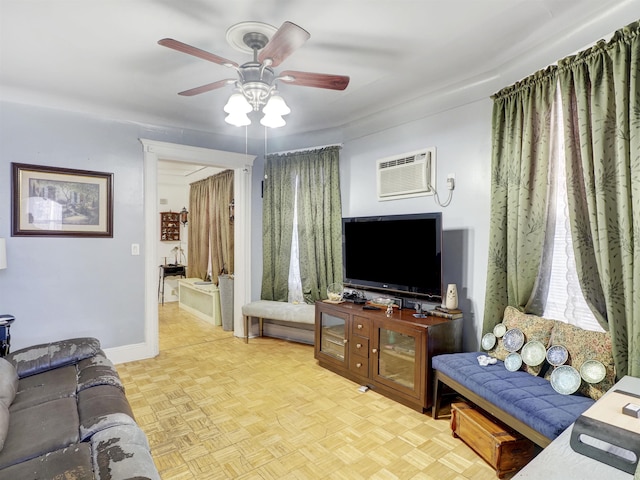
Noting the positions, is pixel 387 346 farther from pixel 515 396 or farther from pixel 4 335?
pixel 4 335

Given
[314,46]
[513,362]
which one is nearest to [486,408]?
[513,362]

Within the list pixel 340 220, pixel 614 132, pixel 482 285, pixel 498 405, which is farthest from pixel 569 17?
pixel 340 220

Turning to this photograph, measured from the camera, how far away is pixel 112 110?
11.2ft

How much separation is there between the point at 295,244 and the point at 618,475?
3640 mm

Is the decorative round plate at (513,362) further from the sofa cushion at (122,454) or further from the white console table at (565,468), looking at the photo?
the sofa cushion at (122,454)

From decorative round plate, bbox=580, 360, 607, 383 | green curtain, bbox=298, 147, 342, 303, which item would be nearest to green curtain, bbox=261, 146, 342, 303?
green curtain, bbox=298, 147, 342, 303

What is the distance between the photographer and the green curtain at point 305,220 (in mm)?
3980

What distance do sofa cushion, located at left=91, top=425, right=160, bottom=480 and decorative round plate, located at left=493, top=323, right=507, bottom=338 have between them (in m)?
2.10

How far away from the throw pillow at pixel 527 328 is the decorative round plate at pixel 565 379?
0.49ft

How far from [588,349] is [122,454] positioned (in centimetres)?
227

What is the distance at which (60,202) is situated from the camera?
3283 mm

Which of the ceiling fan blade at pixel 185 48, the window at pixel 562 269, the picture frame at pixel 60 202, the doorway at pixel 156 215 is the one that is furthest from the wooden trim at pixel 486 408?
the picture frame at pixel 60 202

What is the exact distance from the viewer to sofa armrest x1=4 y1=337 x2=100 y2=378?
212 centimetres

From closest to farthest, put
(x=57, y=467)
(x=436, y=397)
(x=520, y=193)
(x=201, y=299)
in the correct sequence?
1. (x=57, y=467)
2. (x=520, y=193)
3. (x=436, y=397)
4. (x=201, y=299)
